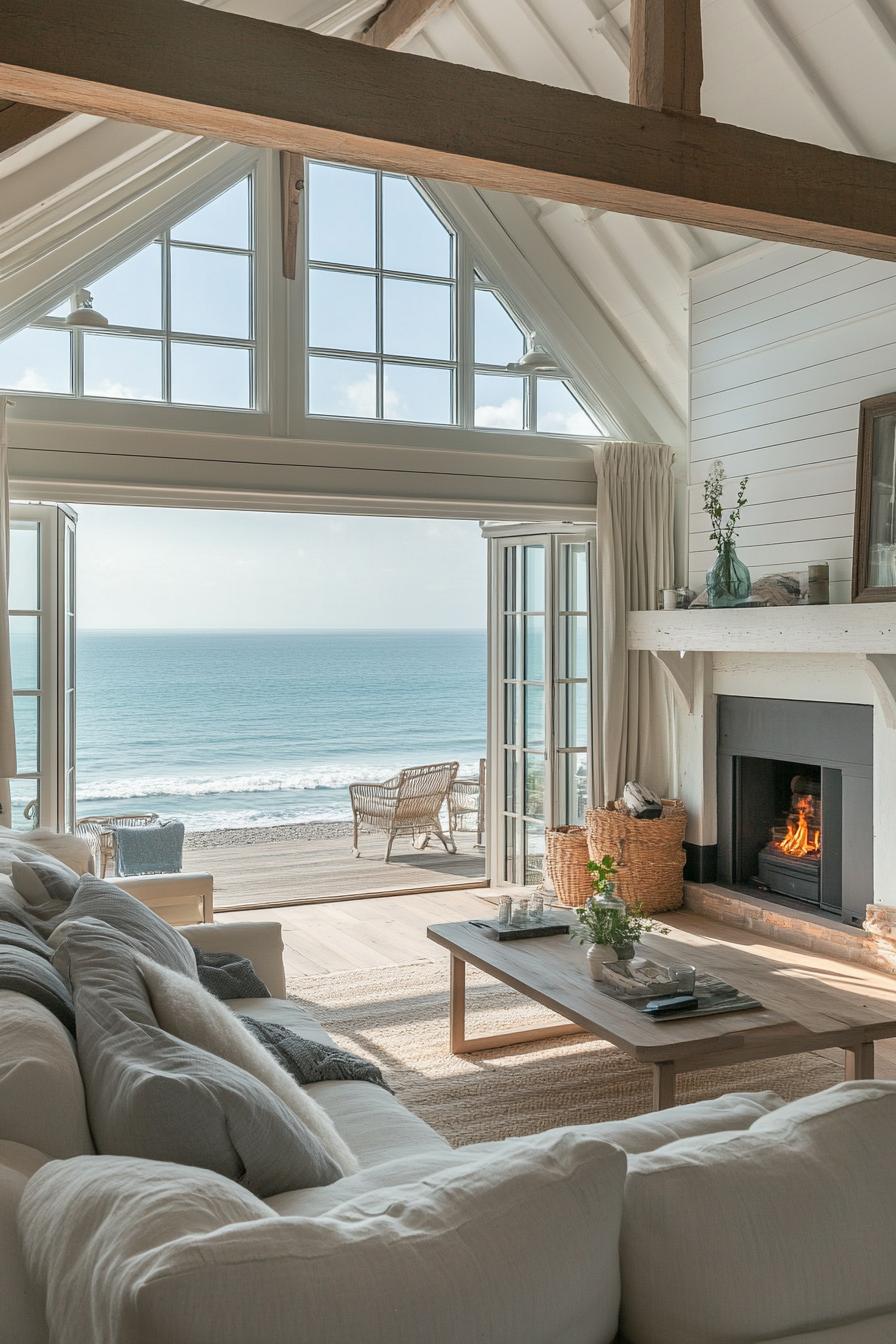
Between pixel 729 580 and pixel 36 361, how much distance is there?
3.52 metres

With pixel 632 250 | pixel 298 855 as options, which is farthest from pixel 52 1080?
pixel 298 855

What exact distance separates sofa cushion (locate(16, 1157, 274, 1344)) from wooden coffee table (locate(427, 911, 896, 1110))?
190 cm

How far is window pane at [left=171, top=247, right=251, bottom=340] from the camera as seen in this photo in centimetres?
576

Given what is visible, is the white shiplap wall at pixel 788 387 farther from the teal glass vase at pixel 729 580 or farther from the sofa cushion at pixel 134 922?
the sofa cushion at pixel 134 922

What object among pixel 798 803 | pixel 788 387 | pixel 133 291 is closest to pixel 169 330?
pixel 133 291

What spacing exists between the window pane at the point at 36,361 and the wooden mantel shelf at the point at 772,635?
3271mm

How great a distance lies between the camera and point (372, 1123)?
2430 millimetres

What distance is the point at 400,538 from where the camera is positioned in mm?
21766

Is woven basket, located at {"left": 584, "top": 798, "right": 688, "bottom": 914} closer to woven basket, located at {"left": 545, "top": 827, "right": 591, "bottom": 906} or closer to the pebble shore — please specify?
woven basket, located at {"left": 545, "top": 827, "right": 591, "bottom": 906}

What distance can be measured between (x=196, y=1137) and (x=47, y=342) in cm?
473

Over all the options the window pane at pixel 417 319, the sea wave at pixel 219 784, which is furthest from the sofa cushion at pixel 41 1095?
the sea wave at pixel 219 784

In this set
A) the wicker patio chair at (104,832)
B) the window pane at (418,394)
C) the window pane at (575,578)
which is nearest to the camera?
the window pane at (418,394)

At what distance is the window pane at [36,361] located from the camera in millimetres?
5426

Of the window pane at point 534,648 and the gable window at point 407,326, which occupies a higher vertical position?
the gable window at point 407,326
